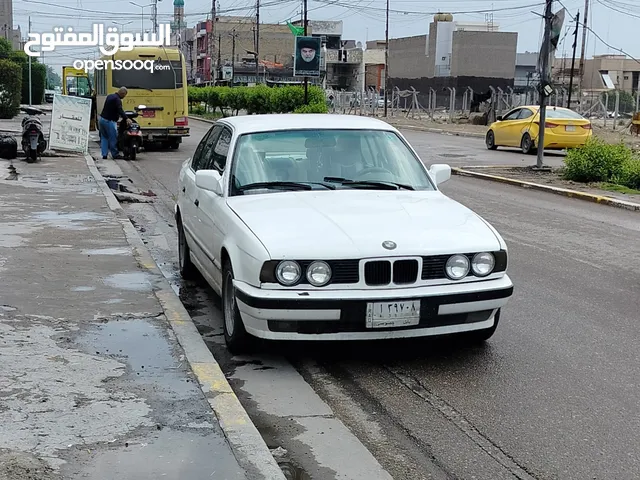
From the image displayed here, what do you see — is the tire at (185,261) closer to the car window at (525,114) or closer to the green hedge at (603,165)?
the green hedge at (603,165)

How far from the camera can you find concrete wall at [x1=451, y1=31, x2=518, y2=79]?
8988 centimetres

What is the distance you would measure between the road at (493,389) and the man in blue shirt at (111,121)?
12.9 m

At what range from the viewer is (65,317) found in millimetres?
6625

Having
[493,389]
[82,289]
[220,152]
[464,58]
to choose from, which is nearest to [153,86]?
[82,289]

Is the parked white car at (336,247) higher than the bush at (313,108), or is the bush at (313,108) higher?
the bush at (313,108)

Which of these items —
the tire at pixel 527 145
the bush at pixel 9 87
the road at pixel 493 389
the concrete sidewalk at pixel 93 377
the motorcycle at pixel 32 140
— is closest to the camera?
the concrete sidewalk at pixel 93 377

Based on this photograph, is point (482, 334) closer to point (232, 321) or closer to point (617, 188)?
point (232, 321)

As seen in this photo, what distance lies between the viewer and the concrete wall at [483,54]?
3538 inches

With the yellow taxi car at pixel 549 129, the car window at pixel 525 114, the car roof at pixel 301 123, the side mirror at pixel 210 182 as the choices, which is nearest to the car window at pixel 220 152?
the car roof at pixel 301 123

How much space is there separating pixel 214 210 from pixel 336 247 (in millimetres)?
1538

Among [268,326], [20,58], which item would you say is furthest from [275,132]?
[20,58]

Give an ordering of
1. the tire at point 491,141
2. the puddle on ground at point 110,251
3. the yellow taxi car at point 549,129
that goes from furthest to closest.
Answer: the tire at point 491,141
the yellow taxi car at point 549,129
the puddle on ground at point 110,251

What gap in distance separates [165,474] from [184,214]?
178 inches

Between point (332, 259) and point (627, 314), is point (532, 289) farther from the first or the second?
point (332, 259)
